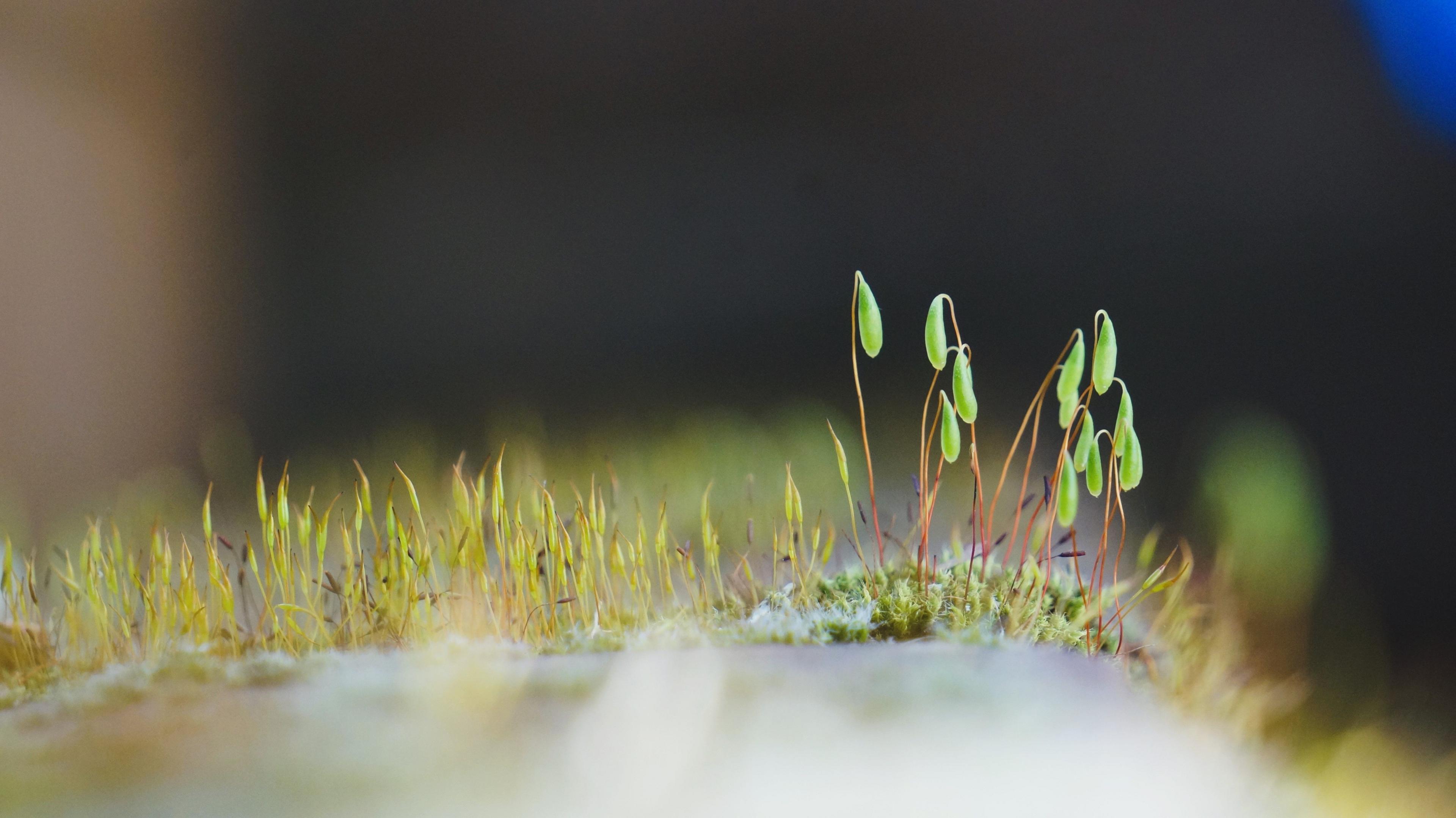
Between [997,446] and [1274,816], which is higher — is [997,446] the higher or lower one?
the higher one

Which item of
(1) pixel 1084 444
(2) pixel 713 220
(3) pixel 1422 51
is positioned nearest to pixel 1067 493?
(1) pixel 1084 444

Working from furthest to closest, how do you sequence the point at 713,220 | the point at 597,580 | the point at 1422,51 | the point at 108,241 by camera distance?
the point at 108,241 < the point at 713,220 < the point at 1422,51 < the point at 597,580

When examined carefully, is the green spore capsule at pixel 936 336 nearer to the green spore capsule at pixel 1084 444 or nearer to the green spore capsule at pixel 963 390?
the green spore capsule at pixel 963 390

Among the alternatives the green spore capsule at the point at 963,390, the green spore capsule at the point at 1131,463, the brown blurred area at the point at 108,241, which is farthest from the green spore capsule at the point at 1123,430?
the brown blurred area at the point at 108,241

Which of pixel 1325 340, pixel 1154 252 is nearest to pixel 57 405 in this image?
pixel 1154 252

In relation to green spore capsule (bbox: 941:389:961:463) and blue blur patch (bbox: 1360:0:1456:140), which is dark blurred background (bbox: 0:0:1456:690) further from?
green spore capsule (bbox: 941:389:961:463)

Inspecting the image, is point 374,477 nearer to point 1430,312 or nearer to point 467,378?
point 467,378

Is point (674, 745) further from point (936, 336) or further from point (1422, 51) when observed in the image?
point (1422, 51)
